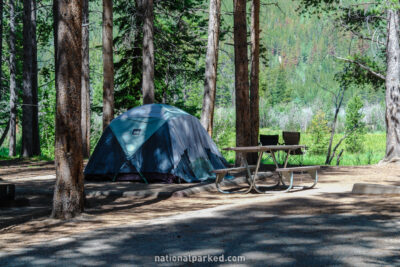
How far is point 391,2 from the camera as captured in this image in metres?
14.7

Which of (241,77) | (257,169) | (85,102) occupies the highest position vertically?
(241,77)

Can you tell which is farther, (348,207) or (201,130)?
(201,130)

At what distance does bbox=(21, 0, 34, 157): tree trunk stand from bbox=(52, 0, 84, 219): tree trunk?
14401mm

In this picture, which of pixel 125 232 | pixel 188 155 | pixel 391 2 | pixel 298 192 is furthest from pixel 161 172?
pixel 391 2

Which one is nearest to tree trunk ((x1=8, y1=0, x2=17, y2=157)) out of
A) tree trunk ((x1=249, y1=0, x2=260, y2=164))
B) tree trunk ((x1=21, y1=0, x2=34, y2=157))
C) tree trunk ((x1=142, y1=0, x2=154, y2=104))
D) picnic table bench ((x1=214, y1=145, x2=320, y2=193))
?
tree trunk ((x1=21, y1=0, x2=34, y2=157))

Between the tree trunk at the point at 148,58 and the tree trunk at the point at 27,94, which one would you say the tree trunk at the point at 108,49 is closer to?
the tree trunk at the point at 148,58

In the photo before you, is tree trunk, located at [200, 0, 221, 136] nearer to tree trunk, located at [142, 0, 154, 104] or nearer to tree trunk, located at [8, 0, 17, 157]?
tree trunk, located at [142, 0, 154, 104]

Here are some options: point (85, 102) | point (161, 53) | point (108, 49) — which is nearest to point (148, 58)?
point (108, 49)

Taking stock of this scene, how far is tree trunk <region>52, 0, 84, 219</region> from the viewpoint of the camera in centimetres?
662

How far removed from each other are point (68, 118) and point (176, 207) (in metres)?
2.32

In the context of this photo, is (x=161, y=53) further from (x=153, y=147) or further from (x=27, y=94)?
(x=153, y=147)

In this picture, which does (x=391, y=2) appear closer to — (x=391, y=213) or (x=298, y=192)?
(x=298, y=192)

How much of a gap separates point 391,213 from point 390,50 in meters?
11.9

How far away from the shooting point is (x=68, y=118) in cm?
664
